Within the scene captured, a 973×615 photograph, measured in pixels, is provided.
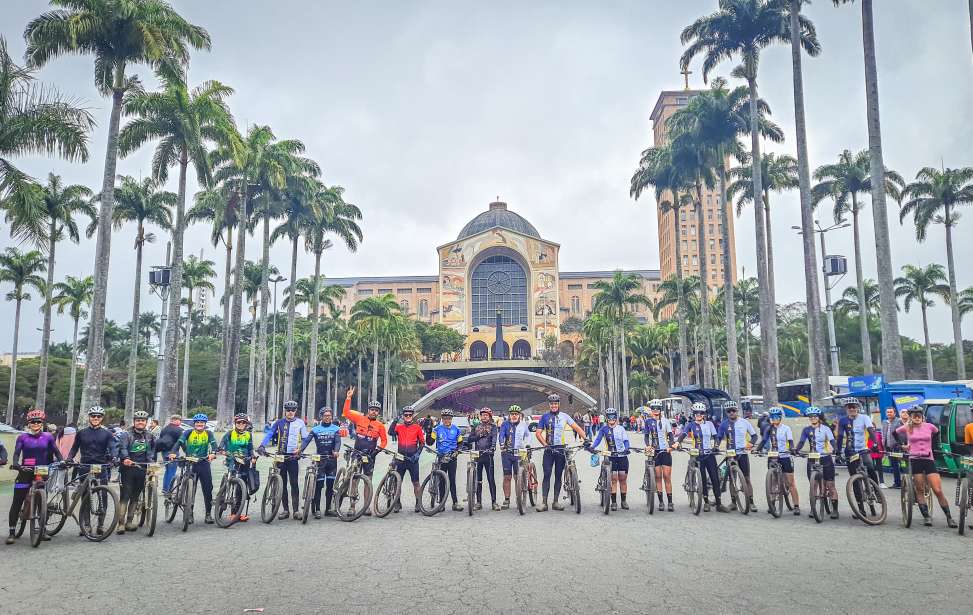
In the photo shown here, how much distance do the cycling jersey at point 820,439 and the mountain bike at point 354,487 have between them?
6.84 meters

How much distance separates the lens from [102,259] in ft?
71.5

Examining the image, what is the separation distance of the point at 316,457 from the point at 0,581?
4594 millimetres

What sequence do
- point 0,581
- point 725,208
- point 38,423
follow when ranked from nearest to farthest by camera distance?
point 0,581 < point 38,423 < point 725,208

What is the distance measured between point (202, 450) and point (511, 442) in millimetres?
4989

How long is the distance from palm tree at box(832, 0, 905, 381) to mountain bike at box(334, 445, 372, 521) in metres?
18.8

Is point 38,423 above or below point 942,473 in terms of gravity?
above

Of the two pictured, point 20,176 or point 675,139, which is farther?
point 675,139

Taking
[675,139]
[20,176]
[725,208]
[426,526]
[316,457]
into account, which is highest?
[675,139]

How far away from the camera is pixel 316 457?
1088 centimetres

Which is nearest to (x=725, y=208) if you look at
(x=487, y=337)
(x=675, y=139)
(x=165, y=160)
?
(x=675, y=139)

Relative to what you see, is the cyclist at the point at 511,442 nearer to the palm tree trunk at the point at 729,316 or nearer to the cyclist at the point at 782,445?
the cyclist at the point at 782,445

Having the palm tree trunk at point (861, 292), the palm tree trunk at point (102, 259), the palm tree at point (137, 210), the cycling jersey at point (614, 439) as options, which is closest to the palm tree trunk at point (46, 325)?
the palm tree at point (137, 210)

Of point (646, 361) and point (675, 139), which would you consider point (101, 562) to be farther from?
point (646, 361)

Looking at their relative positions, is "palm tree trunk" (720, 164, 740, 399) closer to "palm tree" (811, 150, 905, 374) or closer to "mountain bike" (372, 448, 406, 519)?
"palm tree" (811, 150, 905, 374)
